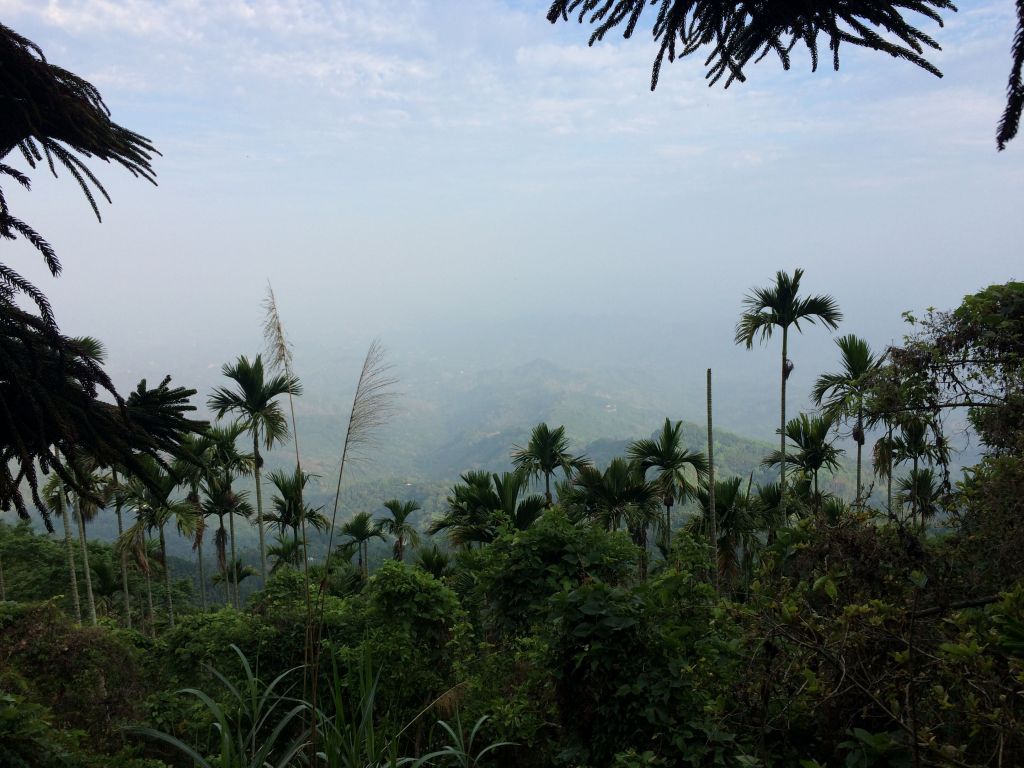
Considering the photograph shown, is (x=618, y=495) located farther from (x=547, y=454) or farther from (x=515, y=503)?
(x=515, y=503)

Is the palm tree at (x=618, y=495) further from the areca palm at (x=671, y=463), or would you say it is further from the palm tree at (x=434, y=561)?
the palm tree at (x=434, y=561)

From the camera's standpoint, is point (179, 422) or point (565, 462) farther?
point (565, 462)

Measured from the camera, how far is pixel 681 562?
5.73m

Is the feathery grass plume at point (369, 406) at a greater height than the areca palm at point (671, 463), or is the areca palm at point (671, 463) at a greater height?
the feathery grass plume at point (369, 406)

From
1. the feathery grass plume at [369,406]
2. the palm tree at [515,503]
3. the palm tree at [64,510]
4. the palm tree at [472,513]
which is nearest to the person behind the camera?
the feathery grass plume at [369,406]

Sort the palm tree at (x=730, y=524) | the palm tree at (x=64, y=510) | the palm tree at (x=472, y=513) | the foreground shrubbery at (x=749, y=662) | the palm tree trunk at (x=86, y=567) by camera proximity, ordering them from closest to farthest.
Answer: the foreground shrubbery at (x=749, y=662) → the palm tree at (x=472, y=513) → the palm tree at (x=730, y=524) → the palm tree trunk at (x=86, y=567) → the palm tree at (x=64, y=510)

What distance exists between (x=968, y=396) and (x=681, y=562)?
8.91 ft

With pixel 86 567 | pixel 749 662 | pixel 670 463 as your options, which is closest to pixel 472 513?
pixel 670 463

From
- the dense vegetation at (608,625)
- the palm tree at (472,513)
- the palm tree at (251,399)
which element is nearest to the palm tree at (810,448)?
the palm tree at (472,513)

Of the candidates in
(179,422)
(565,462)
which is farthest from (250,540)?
(179,422)

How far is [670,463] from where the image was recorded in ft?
44.0

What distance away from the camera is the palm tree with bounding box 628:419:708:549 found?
13266 mm

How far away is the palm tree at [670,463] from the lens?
13.3 meters

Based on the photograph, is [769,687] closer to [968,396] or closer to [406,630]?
[968,396]
